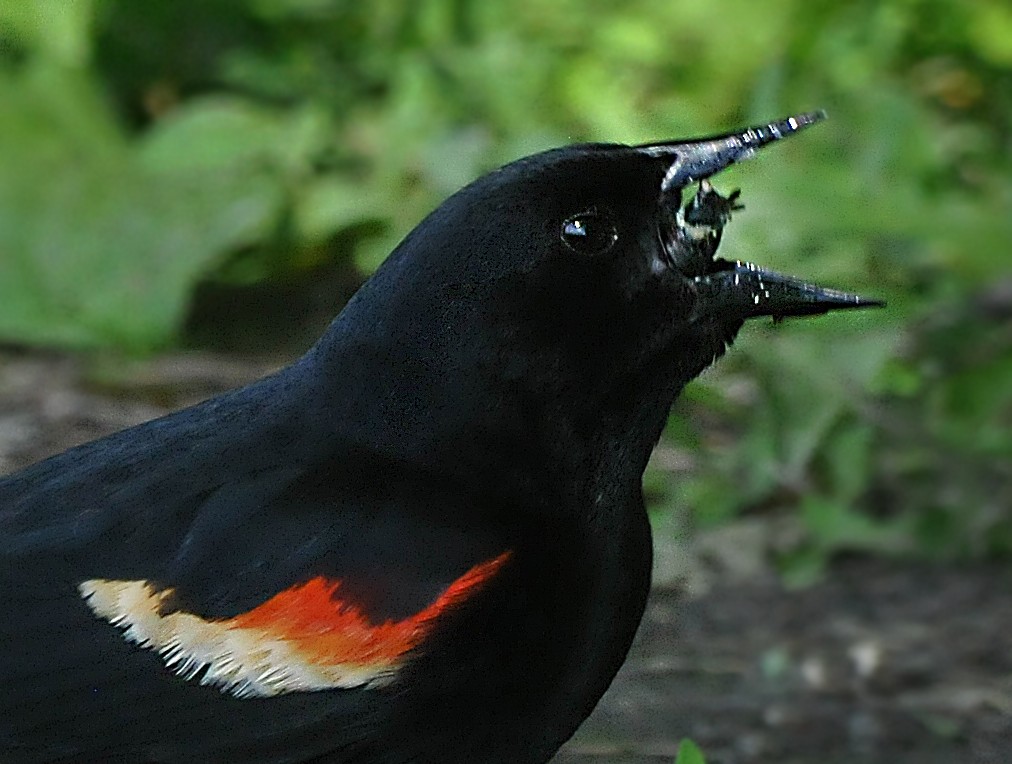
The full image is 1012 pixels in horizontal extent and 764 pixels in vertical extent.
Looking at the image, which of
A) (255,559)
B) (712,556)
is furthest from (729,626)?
(255,559)

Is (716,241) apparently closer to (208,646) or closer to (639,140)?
(208,646)

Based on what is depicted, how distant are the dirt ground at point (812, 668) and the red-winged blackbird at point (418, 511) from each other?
35.7 inches

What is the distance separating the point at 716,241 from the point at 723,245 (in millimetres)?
1281

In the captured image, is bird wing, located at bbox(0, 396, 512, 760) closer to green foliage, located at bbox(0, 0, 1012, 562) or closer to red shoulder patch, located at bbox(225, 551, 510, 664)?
red shoulder patch, located at bbox(225, 551, 510, 664)

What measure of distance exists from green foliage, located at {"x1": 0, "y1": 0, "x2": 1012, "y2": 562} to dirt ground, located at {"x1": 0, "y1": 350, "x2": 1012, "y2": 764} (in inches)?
4.4

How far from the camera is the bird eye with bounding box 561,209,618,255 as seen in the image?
77.7 inches

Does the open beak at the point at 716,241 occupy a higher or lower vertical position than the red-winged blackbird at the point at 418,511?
higher

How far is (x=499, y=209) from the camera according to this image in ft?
6.41

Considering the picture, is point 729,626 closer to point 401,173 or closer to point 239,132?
point 401,173

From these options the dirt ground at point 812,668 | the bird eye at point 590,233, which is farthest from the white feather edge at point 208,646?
the dirt ground at point 812,668

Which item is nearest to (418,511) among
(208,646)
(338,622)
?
(338,622)

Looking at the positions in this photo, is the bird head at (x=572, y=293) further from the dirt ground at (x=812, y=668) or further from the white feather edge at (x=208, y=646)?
the dirt ground at (x=812, y=668)

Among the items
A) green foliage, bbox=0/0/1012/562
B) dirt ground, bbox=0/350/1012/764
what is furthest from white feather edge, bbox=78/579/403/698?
green foliage, bbox=0/0/1012/562

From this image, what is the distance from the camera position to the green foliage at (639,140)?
11.4 ft
